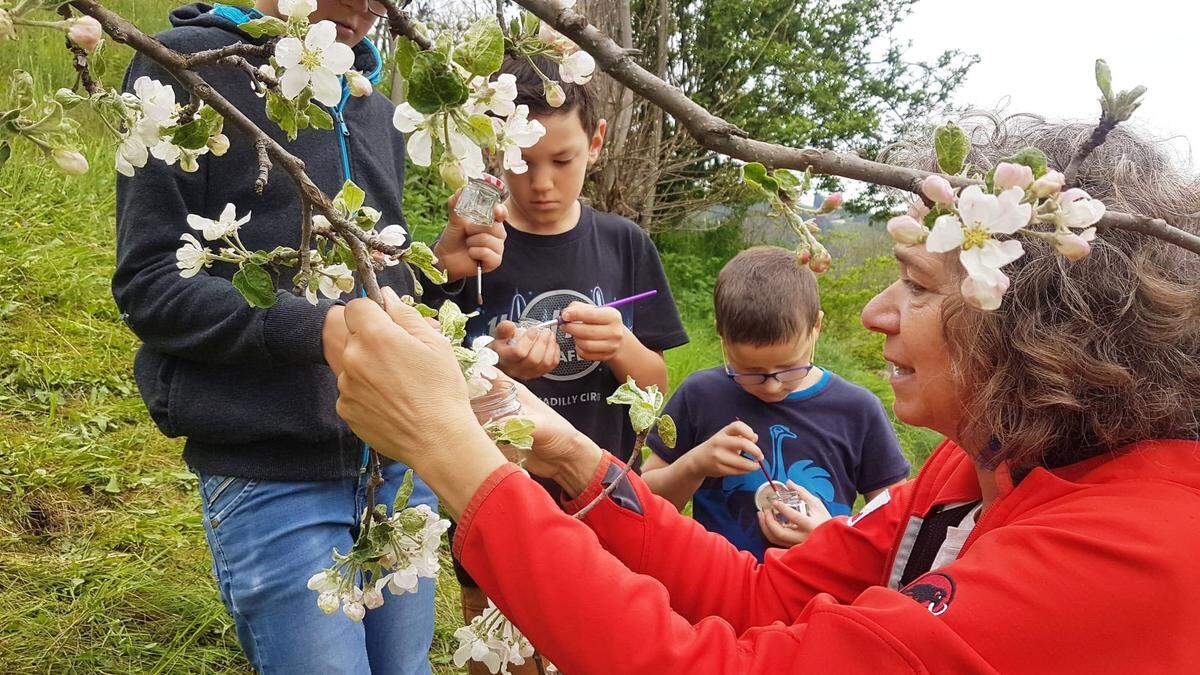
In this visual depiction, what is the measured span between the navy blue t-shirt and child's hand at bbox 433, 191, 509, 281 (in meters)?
0.86

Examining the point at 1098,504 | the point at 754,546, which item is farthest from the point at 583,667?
the point at 754,546

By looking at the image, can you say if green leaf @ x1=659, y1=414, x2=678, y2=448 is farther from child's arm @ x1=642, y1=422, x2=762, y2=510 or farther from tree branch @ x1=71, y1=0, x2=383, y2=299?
child's arm @ x1=642, y1=422, x2=762, y2=510

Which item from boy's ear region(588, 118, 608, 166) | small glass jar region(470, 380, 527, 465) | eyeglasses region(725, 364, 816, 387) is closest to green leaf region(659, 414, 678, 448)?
small glass jar region(470, 380, 527, 465)

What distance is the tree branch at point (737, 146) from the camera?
84 centimetres

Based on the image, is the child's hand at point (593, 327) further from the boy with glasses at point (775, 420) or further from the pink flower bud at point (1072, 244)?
the pink flower bud at point (1072, 244)

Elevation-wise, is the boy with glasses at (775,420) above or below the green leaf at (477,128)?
below

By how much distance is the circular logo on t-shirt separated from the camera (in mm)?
2465

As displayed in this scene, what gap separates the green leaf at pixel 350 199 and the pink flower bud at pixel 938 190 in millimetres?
659

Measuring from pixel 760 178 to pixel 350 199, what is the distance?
0.52 metres

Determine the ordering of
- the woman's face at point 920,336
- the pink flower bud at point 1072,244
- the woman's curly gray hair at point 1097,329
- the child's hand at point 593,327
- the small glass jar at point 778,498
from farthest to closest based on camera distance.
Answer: the small glass jar at point 778,498 → the child's hand at point 593,327 → the woman's face at point 920,336 → the woman's curly gray hair at point 1097,329 → the pink flower bud at point 1072,244

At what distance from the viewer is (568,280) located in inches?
98.3

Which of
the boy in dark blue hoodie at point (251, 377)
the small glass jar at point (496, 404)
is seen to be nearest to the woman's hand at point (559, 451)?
the small glass jar at point (496, 404)

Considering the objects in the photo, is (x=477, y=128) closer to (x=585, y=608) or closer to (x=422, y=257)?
(x=422, y=257)

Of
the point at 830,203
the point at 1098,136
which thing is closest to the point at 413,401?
the point at 830,203
